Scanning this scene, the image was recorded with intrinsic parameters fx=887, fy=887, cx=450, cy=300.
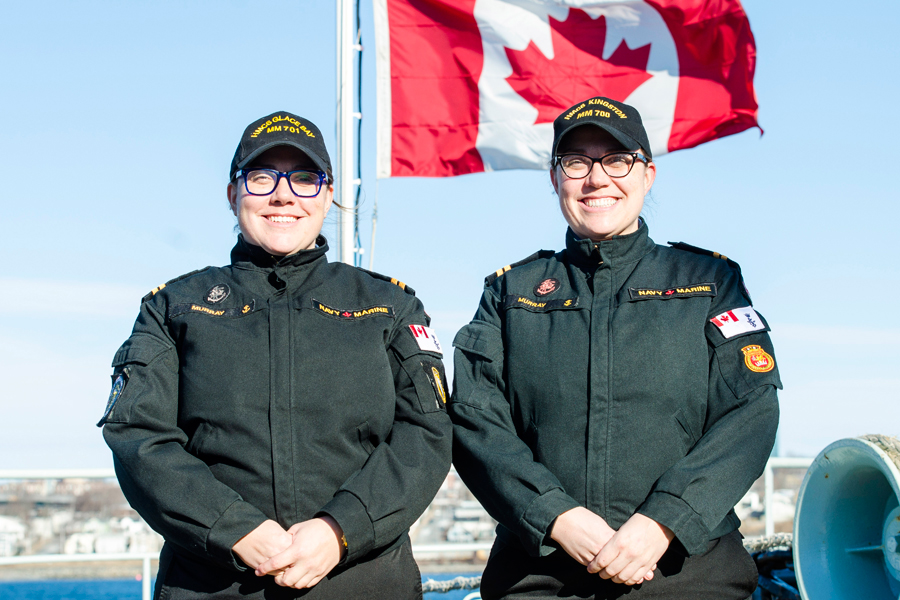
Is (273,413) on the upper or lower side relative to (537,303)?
lower

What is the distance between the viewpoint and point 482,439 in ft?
7.65

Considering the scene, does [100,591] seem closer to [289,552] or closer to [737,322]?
[289,552]

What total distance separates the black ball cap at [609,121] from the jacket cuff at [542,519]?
39.7 inches

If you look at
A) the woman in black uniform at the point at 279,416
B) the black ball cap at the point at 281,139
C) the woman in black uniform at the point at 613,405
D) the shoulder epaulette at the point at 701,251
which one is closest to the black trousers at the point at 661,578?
the woman in black uniform at the point at 613,405

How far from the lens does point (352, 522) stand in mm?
2123

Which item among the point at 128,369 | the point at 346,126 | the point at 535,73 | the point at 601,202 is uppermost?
the point at 535,73

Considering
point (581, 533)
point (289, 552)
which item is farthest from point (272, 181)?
point (581, 533)

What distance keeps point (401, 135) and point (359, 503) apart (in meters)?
3.90

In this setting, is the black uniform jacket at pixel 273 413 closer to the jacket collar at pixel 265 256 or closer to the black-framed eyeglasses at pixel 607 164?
the jacket collar at pixel 265 256

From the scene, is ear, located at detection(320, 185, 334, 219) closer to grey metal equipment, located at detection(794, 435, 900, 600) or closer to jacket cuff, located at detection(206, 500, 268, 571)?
jacket cuff, located at detection(206, 500, 268, 571)

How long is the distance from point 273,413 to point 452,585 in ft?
8.24

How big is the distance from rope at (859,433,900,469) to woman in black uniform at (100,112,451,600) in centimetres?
131

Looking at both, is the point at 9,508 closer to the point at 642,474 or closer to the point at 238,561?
the point at 238,561

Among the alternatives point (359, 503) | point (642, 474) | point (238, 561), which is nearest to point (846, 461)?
point (642, 474)
